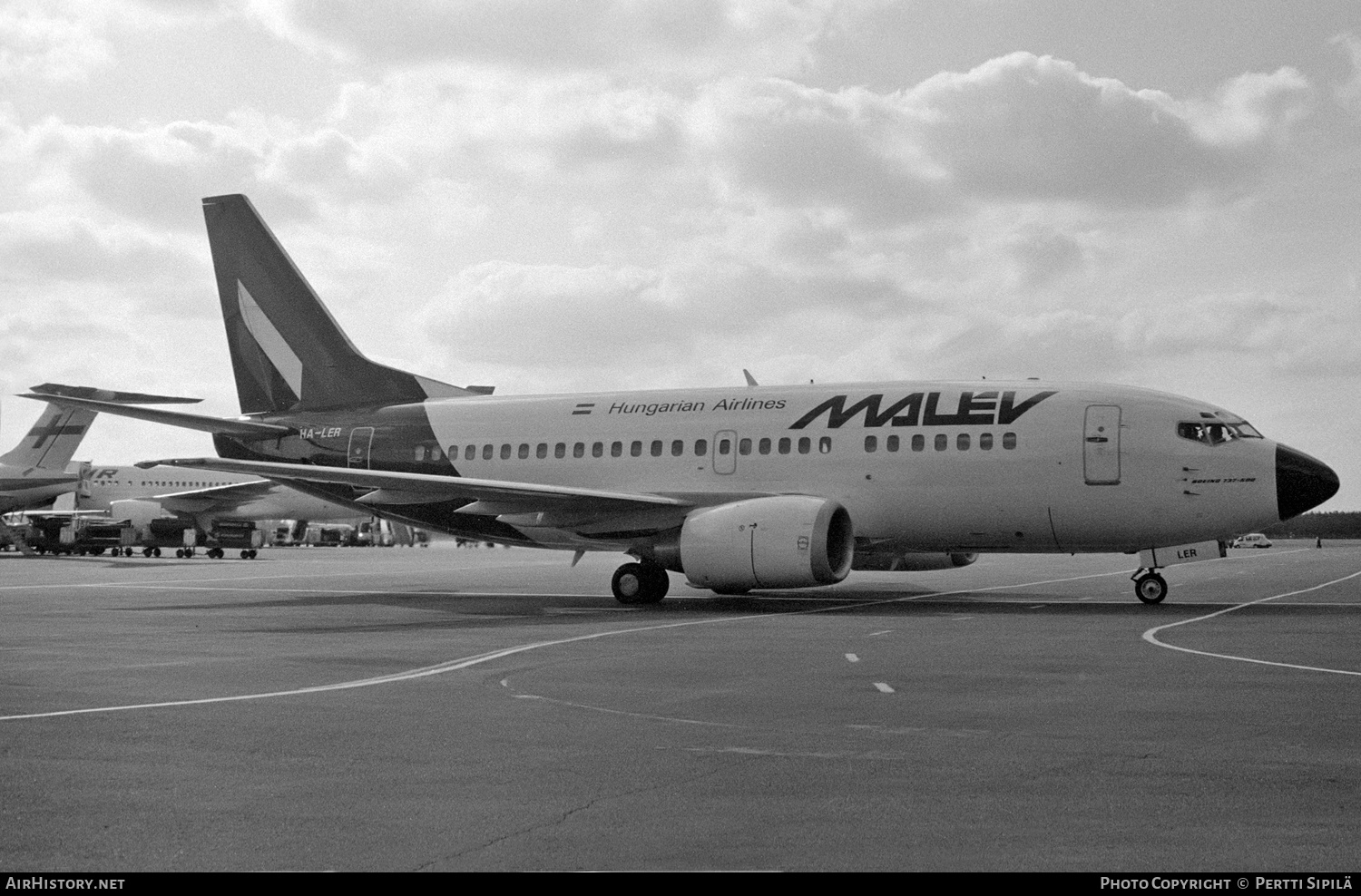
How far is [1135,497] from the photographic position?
2300cm

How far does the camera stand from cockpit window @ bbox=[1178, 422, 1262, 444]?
906 inches

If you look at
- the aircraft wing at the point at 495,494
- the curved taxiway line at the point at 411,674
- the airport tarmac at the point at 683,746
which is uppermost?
the aircraft wing at the point at 495,494

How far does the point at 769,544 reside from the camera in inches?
906

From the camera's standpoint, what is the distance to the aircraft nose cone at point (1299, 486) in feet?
73.4

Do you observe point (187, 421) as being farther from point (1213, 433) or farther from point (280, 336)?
point (1213, 433)

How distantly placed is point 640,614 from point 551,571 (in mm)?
21428

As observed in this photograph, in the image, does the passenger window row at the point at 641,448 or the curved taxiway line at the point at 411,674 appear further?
the passenger window row at the point at 641,448

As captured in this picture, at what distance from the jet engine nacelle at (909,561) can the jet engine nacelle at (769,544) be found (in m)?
3.56

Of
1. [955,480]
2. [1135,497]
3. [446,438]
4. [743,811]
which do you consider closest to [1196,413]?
[1135,497]

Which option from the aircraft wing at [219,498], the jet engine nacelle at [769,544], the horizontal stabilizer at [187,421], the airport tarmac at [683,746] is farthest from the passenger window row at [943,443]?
the aircraft wing at [219,498]

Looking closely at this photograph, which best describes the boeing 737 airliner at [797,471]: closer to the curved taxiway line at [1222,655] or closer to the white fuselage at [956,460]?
the white fuselage at [956,460]

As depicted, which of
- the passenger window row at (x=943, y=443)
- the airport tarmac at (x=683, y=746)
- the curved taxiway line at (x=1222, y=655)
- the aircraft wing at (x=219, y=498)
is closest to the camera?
the airport tarmac at (x=683, y=746)

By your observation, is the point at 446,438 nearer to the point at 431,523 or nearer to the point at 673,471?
the point at 431,523

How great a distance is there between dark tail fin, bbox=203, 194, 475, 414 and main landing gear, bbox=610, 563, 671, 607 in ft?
27.1
